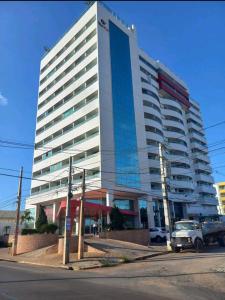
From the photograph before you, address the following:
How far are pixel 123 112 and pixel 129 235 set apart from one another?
79.4 ft

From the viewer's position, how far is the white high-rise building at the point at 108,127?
47719 millimetres

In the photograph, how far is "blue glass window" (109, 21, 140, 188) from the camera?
47.6 metres

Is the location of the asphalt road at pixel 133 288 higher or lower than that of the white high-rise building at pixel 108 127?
lower

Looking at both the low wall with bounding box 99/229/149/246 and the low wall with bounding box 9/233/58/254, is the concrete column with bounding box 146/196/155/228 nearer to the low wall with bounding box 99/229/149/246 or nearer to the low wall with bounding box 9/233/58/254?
the low wall with bounding box 99/229/149/246

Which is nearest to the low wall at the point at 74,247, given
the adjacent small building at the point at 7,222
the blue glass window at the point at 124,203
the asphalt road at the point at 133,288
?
the asphalt road at the point at 133,288

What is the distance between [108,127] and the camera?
47844 millimetres

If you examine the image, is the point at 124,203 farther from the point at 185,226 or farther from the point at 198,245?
the point at 198,245

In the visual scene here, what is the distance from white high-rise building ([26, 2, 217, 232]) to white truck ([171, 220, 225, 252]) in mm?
16019

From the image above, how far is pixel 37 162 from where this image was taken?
61.4m

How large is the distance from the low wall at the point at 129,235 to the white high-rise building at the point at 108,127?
25.6 feet

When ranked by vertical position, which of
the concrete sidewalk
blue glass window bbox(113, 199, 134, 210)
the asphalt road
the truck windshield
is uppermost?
blue glass window bbox(113, 199, 134, 210)

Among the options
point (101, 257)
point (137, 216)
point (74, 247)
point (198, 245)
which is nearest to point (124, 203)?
point (137, 216)

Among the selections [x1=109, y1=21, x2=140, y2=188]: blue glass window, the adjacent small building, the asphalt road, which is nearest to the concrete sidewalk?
the asphalt road

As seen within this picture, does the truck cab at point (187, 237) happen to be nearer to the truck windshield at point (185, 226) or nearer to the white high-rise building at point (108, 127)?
the truck windshield at point (185, 226)
